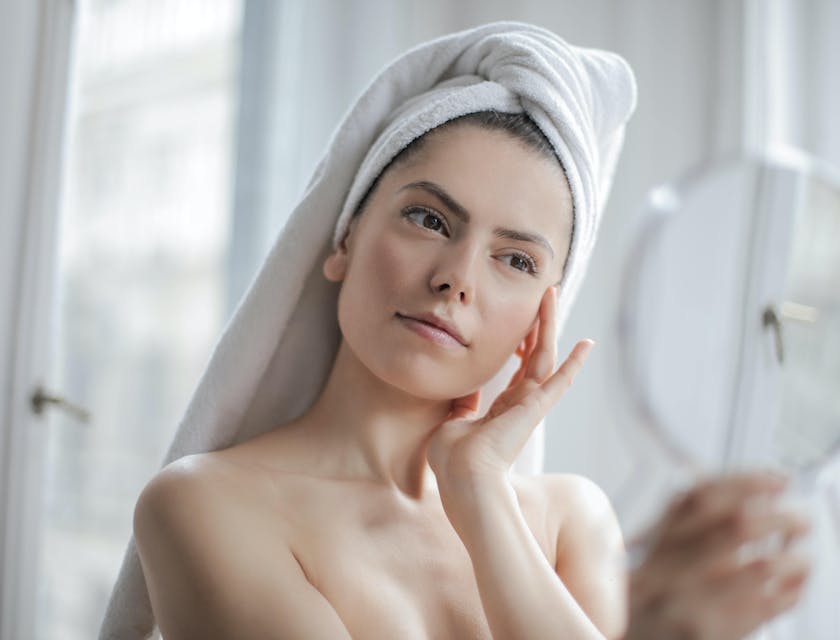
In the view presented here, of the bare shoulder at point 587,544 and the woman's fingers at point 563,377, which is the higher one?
the woman's fingers at point 563,377

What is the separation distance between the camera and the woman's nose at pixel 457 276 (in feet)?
3.16

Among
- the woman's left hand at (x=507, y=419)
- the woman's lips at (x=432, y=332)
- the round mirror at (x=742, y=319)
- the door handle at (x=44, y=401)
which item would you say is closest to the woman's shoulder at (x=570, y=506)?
the woman's left hand at (x=507, y=419)

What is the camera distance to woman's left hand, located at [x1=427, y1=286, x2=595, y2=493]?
94cm

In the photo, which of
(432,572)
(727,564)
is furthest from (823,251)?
(432,572)

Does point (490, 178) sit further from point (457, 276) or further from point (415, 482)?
point (415, 482)

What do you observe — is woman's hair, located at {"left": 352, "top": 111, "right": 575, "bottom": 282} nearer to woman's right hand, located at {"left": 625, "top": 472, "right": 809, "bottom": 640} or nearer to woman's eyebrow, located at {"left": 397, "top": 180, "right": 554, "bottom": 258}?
woman's eyebrow, located at {"left": 397, "top": 180, "right": 554, "bottom": 258}

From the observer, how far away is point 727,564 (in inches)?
26.4

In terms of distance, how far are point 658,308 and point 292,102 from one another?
1.60 meters

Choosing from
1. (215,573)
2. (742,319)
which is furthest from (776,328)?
(215,573)

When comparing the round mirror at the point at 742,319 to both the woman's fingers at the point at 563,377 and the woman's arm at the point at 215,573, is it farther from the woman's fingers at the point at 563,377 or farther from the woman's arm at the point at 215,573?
the woman's arm at the point at 215,573

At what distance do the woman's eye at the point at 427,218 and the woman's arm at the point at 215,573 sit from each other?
35cm

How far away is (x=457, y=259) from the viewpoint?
3.18ft

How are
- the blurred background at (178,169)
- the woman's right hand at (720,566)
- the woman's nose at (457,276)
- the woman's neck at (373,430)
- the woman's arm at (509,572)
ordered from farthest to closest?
the blurred background at (178,169) < the woman's neck at (373,430) < the woman's nose at (457,276) < the woman's arm at (509,572) < the woman's right hand at (720,566)

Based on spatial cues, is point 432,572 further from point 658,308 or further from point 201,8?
point 201,8
